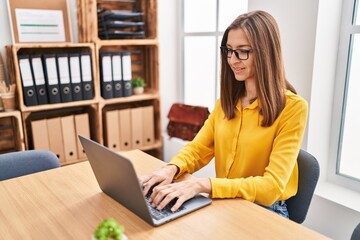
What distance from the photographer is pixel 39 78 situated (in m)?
2.38

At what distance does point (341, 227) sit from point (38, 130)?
2.08 meters

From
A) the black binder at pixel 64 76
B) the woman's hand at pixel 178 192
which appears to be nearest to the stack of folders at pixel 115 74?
the black binder at pixel 64 76

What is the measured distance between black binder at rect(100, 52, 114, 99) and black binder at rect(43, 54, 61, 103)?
355 mm

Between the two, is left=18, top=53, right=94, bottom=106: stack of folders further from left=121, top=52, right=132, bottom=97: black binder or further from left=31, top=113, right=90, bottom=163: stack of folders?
left=121, top=52, right=132, bottom=97: black binder

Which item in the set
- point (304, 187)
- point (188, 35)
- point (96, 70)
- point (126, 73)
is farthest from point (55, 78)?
point (304, 187)

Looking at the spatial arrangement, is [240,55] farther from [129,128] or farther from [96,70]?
[129,128]

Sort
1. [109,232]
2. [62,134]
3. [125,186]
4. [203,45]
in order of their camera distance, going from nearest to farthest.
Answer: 1. [109,232]
2. [125,186]
3. [62,134]
4. [203,45]

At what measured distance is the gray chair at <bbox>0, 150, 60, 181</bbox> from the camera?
1618 mm

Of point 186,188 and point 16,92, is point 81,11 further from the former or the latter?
point 186,188

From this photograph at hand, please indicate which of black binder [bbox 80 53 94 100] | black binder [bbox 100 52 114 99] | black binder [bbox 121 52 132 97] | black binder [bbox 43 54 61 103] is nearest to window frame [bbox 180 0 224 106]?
black binder [bbox 121 52 132 97]

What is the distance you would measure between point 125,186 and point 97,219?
6.5 inches

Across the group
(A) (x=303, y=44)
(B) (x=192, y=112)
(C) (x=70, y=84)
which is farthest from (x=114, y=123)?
(A) (x=303, y=44)

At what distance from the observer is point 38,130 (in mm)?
2432

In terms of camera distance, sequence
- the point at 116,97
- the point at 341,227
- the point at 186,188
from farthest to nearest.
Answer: the point at 116,97 < the point at 341,227 < the point at 186,188
